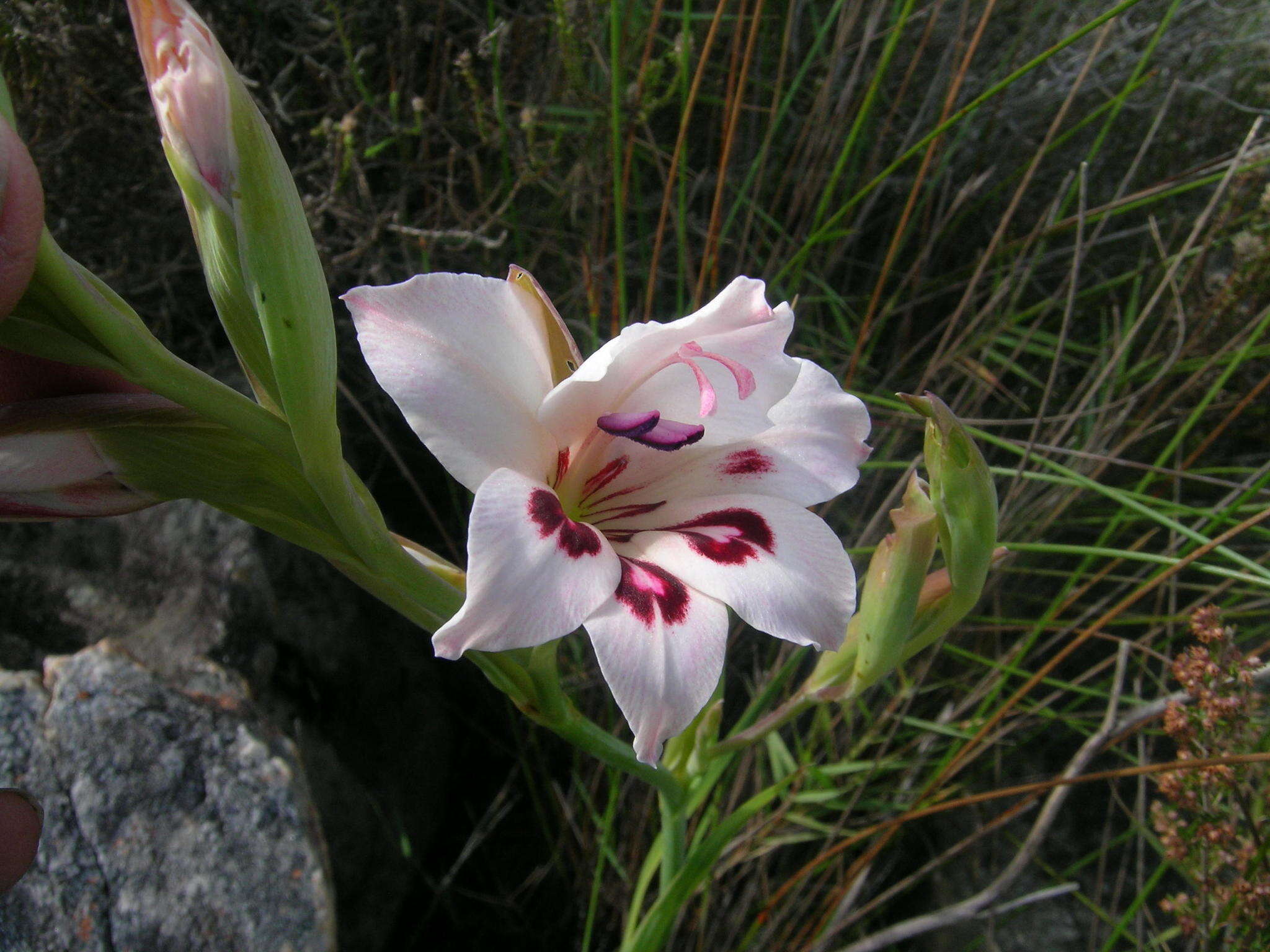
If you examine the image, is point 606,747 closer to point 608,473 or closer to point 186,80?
point 608,473

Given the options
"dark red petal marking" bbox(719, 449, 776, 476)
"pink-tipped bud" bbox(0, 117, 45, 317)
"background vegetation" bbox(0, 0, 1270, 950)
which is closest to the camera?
"pink-tipped bud" bbox(0, 117, 45, 317)

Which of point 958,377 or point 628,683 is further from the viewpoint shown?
point 958,377

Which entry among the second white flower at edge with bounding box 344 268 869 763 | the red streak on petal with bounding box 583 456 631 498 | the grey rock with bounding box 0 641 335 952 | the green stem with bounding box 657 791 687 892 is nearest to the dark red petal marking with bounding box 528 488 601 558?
the second white flower at edge with bounding box 344 268 869 763

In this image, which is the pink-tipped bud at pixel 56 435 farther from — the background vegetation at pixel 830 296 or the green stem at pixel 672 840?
the background vegetation at pixel 830 296

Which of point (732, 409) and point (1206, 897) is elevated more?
point (732, 409)

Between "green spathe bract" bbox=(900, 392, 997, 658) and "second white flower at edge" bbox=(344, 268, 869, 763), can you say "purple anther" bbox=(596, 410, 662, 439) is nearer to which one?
"second white flower at edge" bbox=(344, 268, 869, 763)

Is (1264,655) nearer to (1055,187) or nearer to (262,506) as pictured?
(1055,187)

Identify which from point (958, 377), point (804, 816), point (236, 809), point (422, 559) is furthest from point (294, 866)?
point (958, 377)
